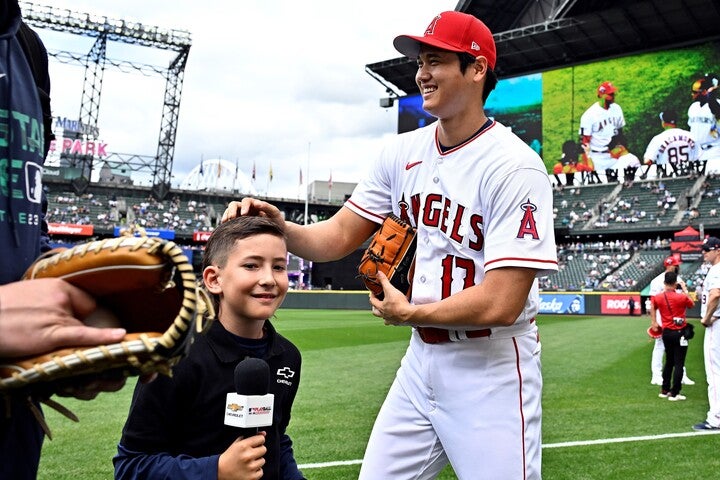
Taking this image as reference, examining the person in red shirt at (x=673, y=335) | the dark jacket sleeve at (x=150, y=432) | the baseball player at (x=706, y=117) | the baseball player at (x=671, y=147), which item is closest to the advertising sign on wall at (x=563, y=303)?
the baseball player at (x=671, y=147)

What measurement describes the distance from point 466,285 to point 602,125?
38.8m

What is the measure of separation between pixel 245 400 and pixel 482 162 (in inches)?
51.4

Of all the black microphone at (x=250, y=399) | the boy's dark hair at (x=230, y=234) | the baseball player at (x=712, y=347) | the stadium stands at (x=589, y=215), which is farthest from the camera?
the stadium stands at (x=589, y=215)

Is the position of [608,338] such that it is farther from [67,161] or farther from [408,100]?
[67,161]

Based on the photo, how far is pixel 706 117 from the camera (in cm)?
3450

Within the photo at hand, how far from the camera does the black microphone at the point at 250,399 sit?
174 centimetres

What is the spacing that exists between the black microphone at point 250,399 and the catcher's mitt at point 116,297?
493 millimetres

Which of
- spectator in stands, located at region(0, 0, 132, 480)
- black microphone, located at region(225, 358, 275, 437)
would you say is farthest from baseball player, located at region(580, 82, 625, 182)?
spectator in stands, located at region(0, 0, 132, 480)

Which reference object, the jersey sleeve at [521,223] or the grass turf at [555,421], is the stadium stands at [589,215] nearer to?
the grass turf at [555,421]

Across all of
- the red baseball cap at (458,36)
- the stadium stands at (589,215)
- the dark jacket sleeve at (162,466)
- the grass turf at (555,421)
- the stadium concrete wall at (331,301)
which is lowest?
the grass turf at (555,421)

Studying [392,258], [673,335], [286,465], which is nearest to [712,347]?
[673,335]

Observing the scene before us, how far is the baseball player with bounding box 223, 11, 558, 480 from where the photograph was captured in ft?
7.63

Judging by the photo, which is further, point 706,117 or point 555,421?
point 706,117

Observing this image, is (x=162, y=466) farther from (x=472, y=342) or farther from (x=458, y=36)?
(x=458, y=36)
